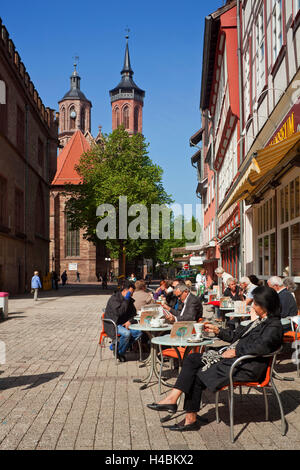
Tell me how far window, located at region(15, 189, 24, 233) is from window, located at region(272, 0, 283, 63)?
26.6 meters

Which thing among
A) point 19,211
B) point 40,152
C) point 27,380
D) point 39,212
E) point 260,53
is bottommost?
point 27,380

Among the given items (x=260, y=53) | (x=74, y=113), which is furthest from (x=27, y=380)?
(x=74, y=113)

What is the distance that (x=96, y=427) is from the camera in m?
5.25

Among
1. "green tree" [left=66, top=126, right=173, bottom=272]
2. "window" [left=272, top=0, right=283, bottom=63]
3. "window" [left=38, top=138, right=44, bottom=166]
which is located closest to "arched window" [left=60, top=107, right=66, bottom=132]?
"window" [left=38, top=138, right=44, bottom=166]

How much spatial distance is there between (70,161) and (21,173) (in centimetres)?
4780

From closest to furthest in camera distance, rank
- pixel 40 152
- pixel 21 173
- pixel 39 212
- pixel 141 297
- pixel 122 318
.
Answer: pixel 122 318, pixel 141 297, pixel 21 173, pixel 40 152, pixel 39 212

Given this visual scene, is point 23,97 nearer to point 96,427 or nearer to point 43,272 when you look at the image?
point 43,272

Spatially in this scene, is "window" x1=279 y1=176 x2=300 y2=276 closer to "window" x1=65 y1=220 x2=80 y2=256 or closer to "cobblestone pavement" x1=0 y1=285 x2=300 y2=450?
"cobblestone pavement" x1=0 y1=285 x2=300 y2=450

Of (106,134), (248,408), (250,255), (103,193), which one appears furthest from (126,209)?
(248,408)

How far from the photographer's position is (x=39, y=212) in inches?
1826

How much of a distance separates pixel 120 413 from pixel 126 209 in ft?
110

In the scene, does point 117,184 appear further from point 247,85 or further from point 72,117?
point 72,117
